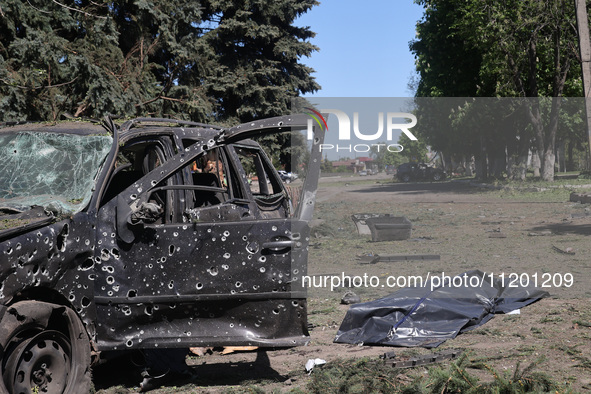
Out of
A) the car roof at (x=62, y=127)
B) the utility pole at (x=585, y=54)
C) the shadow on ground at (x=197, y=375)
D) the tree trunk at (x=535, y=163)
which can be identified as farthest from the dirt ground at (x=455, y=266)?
the car roof at (x=62, y=127)

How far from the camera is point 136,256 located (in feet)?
16.2

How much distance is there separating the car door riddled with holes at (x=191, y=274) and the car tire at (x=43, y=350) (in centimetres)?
23

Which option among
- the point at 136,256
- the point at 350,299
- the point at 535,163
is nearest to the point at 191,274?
the point at 136,256

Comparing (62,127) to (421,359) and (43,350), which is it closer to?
(43,350)

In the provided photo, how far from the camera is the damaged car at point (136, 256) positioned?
14.9 feet

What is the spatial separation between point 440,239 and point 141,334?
7150mm

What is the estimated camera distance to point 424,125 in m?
12.9

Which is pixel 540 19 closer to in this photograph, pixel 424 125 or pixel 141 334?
pixel 424 125

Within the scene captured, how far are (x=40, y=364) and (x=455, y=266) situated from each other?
7268 millimetres

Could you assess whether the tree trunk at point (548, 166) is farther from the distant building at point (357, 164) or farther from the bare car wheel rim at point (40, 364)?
the bare car wheel rim at point (40, 364)

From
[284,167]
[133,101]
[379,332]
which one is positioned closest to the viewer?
[379,332]

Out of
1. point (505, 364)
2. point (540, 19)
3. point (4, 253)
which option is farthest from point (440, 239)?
point (540, 19)

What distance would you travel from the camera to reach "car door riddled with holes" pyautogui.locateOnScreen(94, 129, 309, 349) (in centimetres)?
486

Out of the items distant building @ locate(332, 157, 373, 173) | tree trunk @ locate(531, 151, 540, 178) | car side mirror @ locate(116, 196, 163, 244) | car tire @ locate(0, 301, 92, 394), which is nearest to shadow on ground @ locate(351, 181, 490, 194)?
distant building @ locate(332, 157, 373, 173)
